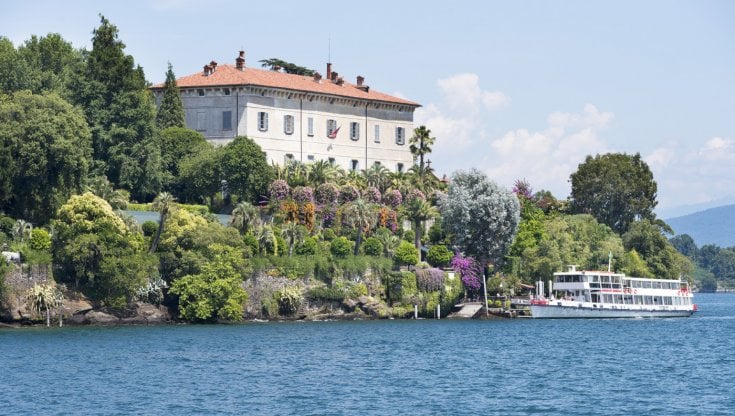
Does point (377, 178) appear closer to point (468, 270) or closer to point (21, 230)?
point (468, 270)

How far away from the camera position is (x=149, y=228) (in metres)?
91.0

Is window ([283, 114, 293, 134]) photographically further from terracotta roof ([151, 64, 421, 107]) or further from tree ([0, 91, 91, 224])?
tree ([0, 91, 91, 224])

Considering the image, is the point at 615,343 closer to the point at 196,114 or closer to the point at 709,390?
the point at 709,390

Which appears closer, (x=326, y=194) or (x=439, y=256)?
(x=326, y=194)

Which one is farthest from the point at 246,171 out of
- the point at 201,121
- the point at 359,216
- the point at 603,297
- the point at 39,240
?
the point at 603,297

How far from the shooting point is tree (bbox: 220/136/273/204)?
10438 cm

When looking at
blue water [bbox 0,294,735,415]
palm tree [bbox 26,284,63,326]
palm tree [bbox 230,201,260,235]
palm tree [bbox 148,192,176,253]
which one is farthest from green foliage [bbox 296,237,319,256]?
palm tree [bbox 26,284,63,326]

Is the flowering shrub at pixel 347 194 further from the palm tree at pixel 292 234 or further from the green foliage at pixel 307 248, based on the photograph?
the green foliage at pixel 307 248

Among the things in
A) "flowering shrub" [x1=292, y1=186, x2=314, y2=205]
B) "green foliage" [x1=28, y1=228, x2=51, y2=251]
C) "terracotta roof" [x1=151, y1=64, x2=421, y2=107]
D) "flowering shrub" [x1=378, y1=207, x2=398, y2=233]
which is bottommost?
"green foliage" [x1=28, y1=228, x2=51, y2=251]

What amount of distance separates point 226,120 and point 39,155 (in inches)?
1148

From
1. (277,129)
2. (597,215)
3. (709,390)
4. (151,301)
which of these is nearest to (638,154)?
(597,215)

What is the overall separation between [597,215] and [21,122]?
61645mm

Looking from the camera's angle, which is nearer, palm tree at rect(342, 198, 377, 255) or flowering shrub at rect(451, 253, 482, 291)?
palm tree at rect(342, 198, 377, 255)

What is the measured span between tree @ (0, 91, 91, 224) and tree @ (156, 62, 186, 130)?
23.9 m
